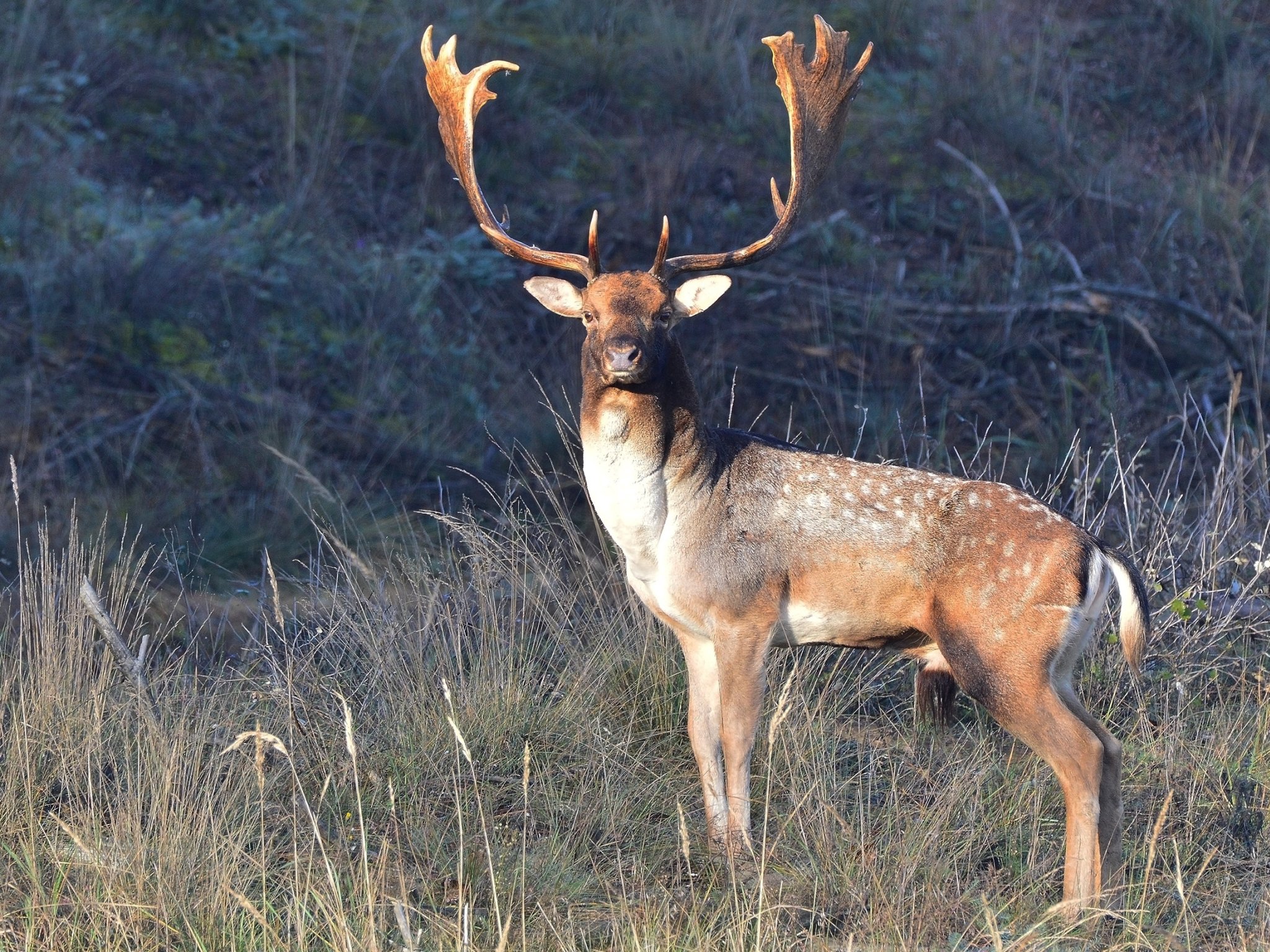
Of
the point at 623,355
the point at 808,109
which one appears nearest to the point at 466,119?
the point at 808,109

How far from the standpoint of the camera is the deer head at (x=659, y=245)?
4.76m

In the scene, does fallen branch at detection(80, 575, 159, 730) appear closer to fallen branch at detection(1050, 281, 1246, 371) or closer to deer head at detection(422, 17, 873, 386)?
deer head at detection(422, 17, 873, 386)

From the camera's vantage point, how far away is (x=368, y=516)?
8.54m

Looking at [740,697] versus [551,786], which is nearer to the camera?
[740,697]

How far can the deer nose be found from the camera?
4.55 meters

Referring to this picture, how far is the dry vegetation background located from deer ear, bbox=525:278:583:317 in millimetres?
1227

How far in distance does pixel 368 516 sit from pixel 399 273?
233 cm

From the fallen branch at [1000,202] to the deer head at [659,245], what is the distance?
5.03 meters

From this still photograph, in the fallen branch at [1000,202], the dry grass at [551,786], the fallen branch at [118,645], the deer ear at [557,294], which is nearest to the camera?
the dry grass at [551,786]

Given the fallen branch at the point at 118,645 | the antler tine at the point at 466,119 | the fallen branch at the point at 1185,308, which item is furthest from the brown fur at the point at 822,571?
the fallen branch at the point at 1185,308

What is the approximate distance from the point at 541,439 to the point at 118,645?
4.08 m

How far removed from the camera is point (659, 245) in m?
5.24

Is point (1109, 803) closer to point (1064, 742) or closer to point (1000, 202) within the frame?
point (1064, 742)

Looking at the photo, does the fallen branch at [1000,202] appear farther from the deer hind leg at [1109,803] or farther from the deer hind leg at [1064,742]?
the deer hind leg at [1064,742]
